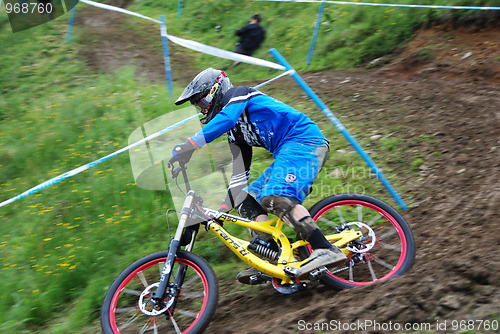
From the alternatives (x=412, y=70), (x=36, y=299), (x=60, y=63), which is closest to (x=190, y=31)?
(x=60, y=63)

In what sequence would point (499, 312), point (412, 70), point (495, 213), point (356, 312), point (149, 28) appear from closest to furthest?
point (499, 312) < point (356, 312) < point (495, 213) < point (412, 70) < point (149, 28)

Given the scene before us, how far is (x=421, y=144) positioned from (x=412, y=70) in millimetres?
2959

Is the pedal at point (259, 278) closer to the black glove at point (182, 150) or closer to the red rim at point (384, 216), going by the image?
the red rim at point (384, 216)

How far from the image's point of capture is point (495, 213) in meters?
4.06

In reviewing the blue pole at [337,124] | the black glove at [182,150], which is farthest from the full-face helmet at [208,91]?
the blue pole at [337,124]

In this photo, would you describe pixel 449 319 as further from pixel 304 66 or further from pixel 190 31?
pixel 190 31

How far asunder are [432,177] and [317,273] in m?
2.63

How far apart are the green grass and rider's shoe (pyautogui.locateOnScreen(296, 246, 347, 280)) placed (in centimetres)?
112

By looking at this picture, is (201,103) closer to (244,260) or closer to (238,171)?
(238,171)

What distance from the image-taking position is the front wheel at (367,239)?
139 inches

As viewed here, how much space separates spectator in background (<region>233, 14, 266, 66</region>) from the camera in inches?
424

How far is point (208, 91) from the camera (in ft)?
11.5

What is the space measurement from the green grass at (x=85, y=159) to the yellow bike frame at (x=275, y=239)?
0.84 m

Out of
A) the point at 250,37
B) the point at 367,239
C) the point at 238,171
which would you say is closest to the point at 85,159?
the point at 238,171
